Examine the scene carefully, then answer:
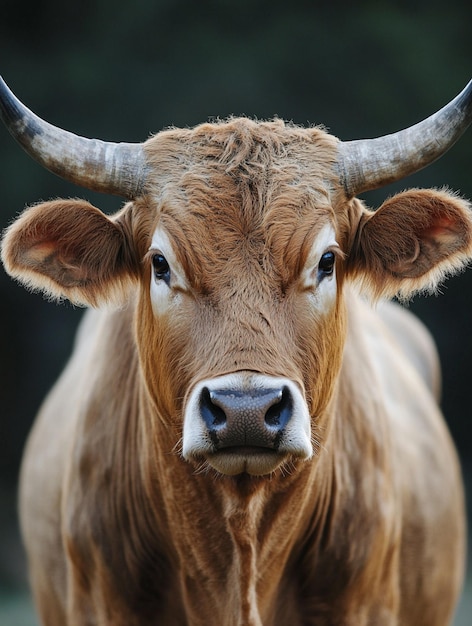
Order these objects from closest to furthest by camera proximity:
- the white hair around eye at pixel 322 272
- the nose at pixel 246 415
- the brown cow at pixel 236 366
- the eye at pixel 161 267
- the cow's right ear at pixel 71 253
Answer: the nose at pixel 246 415, the brown cow at pixel 236 366, the white hair around eye at pixel 322 272, the eye at pixel 161 267, the cow's right ear at pixel 71 253

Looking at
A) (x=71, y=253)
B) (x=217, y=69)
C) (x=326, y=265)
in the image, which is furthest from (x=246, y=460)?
(x=217, y=69)

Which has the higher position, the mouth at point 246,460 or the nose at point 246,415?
the nose at point 246,415

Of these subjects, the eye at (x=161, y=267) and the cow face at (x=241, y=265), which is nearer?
the cow face at (x=241, y=265)

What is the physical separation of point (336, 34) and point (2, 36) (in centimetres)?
361

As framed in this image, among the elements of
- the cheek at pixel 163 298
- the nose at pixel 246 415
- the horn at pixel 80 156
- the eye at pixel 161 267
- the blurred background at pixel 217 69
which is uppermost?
the blurred background at pixel 217 69

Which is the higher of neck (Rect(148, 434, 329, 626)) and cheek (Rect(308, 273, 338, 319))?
cheek (Rect(308, 273, 338, 319))

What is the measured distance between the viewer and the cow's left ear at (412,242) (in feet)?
13.6

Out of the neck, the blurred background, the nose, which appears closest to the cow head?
the nose

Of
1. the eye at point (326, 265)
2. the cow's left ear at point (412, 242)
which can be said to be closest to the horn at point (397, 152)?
the cow's left ear at point (412, 242)

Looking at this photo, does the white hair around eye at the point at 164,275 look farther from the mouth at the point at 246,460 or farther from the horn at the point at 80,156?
the mouth at the point at 246,460

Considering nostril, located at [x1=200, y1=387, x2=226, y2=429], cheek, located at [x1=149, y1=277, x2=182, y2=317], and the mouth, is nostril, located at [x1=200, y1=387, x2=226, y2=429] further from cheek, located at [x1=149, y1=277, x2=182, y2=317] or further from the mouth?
cheek, located at [x1=149, y1=277, x2=182, y2=317]

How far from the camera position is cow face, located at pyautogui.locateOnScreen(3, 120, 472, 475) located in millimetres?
3512

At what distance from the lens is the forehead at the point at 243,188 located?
376 cm

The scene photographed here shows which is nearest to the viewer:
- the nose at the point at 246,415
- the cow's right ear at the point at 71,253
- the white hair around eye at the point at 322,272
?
the nose at the point at 246,415
